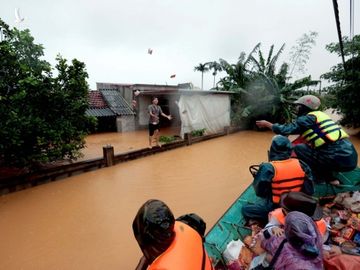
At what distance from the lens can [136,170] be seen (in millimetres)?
6883

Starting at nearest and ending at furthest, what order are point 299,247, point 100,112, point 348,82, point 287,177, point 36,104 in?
point 299,247 → point 287,177 → point 36,104 → point 348,82 → point 100,112

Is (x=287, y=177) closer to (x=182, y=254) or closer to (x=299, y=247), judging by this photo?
(x=299, y=247)

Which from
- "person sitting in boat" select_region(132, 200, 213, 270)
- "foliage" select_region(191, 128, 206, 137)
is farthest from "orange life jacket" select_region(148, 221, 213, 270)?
"foliage" select_region(191, 128, 206, 137)

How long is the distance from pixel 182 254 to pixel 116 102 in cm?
1364

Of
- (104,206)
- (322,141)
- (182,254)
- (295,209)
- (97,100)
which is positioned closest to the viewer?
(182,254)

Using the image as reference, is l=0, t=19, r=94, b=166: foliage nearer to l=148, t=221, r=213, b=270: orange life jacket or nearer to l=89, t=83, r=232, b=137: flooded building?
l=148, t=221, r=213, b=270: orange life jacket

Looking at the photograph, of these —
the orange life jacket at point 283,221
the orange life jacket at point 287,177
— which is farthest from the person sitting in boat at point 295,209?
the orange life jacket at point 287,177

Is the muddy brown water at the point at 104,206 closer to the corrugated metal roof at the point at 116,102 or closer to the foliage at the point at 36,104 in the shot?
the foliage at the point at 36,104

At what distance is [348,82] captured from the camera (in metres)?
9.57

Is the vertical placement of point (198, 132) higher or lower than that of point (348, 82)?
lower

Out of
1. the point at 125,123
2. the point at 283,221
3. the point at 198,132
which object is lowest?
the point at 198,132

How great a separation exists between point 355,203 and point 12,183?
6.25m

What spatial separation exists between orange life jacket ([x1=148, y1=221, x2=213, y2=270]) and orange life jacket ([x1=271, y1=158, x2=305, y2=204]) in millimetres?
1626

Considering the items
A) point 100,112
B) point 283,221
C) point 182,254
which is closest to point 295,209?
point 283,221
